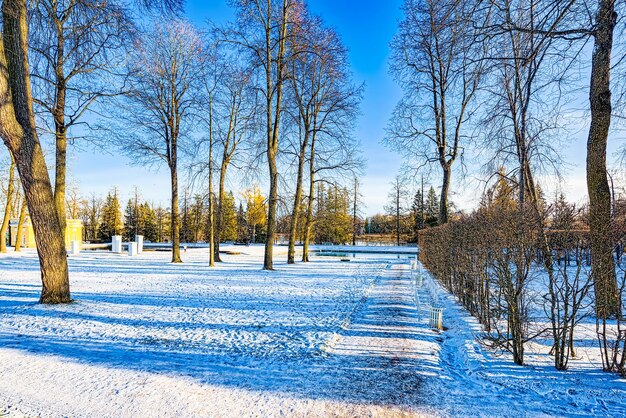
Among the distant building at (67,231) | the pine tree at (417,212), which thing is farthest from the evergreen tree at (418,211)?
the distant building at (67,231)

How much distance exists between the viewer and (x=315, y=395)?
333 cm

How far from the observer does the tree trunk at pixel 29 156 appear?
684 cm

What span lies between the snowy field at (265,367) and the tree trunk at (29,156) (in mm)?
676

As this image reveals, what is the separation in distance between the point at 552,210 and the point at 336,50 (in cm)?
1284

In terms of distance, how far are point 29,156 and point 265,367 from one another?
6405mm

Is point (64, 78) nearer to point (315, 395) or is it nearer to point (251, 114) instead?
point (251, 114)

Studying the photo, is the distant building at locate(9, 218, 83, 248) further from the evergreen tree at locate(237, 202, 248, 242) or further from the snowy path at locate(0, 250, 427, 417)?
the evergreen tree at locate(237, 202, 248, 242)

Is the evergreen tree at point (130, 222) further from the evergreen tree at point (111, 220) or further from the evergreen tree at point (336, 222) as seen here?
the evergreen tree at point (336, 222)

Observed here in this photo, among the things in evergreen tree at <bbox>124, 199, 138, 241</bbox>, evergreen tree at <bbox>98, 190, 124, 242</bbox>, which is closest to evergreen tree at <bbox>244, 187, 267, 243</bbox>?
evergreen tree at <bbox>124, 199, 138, 241</bbox>

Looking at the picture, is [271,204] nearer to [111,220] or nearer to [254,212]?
[254,212]

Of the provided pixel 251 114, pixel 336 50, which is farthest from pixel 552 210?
pixel 251 114

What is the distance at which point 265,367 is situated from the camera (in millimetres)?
4020

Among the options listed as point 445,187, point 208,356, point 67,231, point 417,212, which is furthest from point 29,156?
point 417,212

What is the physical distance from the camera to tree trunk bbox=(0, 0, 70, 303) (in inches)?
269
